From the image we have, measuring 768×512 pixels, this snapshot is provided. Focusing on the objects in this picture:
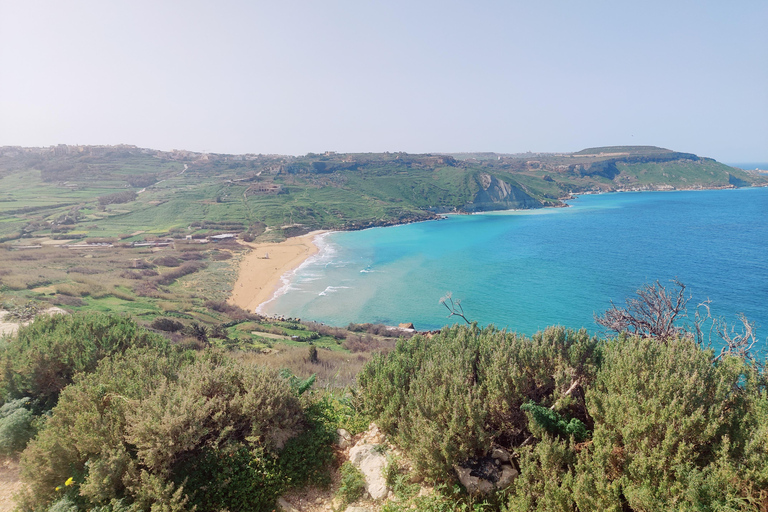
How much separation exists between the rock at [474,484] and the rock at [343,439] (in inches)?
104

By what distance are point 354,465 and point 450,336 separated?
3.93 m

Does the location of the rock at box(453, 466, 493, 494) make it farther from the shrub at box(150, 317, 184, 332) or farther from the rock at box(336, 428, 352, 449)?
the shrub at box(150, 317, 184, 332)

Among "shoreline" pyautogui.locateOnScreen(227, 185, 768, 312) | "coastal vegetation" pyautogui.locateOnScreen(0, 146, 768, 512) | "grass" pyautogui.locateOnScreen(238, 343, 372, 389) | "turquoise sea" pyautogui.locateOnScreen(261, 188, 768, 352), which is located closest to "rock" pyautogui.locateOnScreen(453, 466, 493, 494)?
"coastal vegetation" pyautogui.locateOnScreen(0, 146, 768, 512)

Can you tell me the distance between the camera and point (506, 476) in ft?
20.6

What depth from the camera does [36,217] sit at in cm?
7394

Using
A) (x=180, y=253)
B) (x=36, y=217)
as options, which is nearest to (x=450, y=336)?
(x=180, y=253)

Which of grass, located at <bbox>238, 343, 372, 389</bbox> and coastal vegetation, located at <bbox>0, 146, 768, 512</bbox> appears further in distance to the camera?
grass, located at <bbox>238, 343, 372, 389</bbox>

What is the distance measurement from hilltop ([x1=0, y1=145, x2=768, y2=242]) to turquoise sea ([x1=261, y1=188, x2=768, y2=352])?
71.6 feet

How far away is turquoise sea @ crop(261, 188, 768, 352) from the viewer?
123 feet

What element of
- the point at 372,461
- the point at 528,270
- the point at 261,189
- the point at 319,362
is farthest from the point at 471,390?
the point at 261,189

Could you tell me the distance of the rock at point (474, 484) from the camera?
20.3 ft

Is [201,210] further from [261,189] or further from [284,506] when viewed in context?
[284,506]

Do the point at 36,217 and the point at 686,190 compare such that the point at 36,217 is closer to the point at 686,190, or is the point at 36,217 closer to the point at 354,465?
the point at 354,465

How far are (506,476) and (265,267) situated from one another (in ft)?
172
